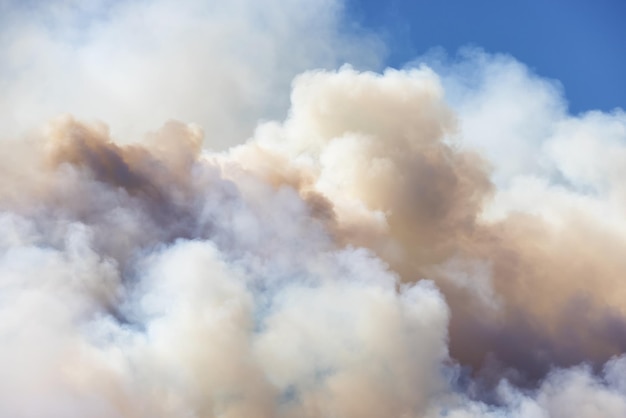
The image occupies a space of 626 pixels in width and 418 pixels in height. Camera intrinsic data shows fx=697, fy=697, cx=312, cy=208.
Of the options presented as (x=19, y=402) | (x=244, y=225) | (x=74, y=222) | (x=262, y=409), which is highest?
(x=244, y=225)

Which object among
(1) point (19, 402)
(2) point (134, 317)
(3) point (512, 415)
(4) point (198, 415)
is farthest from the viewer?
(3) point (512, 415)

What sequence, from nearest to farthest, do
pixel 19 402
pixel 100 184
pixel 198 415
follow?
pixel 19 402
pixel 198 415
pixel 100 184

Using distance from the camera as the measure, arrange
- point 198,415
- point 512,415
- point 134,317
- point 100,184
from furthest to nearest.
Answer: point 100,184
point 512,415
point 134,317
point 198,415

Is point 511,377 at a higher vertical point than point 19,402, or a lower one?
higher

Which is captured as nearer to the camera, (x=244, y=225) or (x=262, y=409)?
(x=262, y=409)

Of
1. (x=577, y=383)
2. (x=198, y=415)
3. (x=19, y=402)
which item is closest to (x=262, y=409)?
(x=198, y=415)

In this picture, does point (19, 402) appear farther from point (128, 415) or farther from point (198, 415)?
point (198, 415)

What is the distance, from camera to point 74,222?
6103cm

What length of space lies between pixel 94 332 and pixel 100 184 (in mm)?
A: 18153

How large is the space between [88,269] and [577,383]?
4653 centimetres

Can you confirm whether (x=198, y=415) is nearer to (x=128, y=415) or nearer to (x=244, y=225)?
(x=128, y=415)

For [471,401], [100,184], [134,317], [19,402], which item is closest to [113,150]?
[100,184]

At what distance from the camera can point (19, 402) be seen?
1842 inches

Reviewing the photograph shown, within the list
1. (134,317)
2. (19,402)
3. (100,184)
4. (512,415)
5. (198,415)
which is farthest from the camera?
(100,184)
